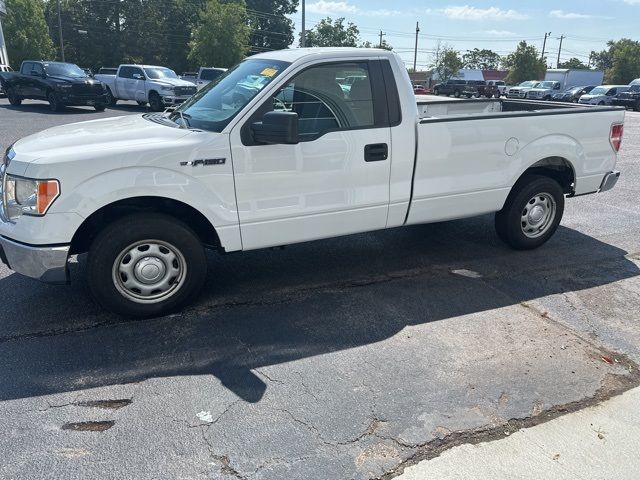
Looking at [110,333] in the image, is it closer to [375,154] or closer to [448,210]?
[375,154]

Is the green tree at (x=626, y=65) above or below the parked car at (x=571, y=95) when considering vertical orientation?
above

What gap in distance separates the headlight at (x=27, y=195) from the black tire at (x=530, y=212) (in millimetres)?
4227

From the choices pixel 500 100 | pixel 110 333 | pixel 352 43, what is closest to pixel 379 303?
pixel 110 333

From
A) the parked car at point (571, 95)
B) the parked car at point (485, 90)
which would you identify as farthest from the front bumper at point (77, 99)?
the parked car at point (571, 95)

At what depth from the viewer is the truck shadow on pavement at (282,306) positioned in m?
3.55

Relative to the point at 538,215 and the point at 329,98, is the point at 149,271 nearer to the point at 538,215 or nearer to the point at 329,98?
the point at 329,98

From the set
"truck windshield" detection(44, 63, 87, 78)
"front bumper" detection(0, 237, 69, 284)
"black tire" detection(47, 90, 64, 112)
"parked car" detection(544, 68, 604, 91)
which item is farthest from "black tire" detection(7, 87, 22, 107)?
"parked car" detection(544, 68, 604, 91)

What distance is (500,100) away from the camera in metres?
7.24

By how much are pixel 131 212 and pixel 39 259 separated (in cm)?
70

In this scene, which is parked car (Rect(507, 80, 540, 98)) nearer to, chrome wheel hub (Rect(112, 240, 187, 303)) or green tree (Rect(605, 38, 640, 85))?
green tree (Rect(605, 38, 640, 85))

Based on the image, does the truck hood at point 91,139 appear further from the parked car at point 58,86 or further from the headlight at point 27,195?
the parked car at point 58,86

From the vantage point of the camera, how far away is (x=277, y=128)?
3.85m

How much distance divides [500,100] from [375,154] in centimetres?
353

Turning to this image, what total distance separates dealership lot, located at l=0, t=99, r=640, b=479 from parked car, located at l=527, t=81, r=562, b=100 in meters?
40.9
